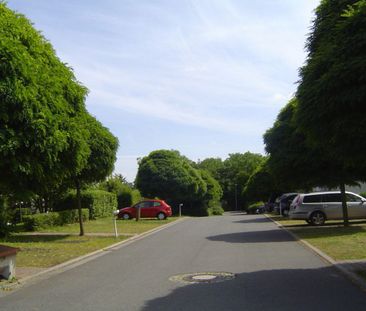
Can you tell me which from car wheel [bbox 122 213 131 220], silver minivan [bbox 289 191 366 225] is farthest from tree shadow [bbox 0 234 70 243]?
car wheel [bbox 122 213 131 220]

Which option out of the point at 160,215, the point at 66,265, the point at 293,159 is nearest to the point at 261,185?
the point at 160,215

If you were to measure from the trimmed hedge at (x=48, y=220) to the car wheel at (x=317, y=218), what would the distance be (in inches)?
535

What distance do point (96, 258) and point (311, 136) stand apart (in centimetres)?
790

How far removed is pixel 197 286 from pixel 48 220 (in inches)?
824

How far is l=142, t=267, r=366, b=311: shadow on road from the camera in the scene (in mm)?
8438

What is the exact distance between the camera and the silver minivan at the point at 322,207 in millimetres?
26156

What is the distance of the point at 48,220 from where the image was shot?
29984 millimetres

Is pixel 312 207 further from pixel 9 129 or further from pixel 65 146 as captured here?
pixel 9 129

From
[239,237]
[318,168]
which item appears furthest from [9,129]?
[318,168]

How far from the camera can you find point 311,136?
11.1 metres

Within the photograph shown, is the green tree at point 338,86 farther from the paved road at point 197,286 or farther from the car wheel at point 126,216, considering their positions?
the car wheel at point 126,216

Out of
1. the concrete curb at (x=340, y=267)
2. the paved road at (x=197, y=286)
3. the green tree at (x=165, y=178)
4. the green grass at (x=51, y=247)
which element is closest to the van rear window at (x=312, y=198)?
the concrete curb at (x=340, y=267)

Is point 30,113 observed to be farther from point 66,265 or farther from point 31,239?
point 31,239

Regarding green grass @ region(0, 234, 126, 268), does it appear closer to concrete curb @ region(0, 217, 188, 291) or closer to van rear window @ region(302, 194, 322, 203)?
concrete curb @ region(0, 217, 188, 291)
